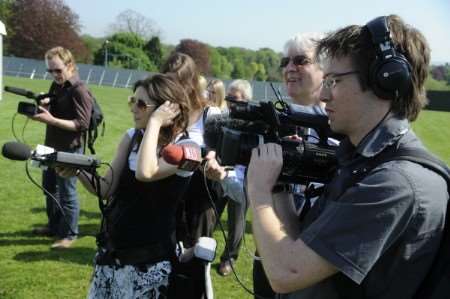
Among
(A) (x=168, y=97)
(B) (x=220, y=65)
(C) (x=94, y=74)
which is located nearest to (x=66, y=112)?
(A) (x=168, y=97)

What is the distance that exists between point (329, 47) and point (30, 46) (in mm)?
81363

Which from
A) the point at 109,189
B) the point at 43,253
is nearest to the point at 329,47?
the point at 109,189

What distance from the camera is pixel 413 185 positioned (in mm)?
1463

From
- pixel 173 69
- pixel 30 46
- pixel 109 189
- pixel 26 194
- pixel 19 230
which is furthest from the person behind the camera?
pixel 30 46

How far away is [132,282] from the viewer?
9.43ft

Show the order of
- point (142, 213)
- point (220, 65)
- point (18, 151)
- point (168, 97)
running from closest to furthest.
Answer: point (18, 151) → point (142, 213) → point (168, 97) → point (220, 65)

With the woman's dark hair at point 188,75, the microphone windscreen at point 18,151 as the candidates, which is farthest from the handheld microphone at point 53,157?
the woman's dark hair at point 188,75

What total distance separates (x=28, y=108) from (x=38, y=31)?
7626 cm

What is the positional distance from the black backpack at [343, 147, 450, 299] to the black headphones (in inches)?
7.6

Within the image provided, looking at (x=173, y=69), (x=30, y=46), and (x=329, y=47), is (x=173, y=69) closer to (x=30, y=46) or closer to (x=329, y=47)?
(x=329, y=47)

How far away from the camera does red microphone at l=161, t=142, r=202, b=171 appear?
8.01ft

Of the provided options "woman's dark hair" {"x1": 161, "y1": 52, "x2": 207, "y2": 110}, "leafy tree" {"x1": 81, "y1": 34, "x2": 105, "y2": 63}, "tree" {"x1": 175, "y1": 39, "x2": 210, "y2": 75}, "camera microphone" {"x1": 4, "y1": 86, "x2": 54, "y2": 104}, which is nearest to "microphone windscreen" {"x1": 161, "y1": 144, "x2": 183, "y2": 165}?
"woman's dark hair" {"x1": 161, "y1": 52, "x2": 207, "y2": 110}

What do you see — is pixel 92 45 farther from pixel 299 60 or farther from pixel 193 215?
pixel 299 60

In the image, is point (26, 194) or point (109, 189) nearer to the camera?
point (109, 189)
